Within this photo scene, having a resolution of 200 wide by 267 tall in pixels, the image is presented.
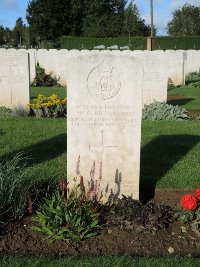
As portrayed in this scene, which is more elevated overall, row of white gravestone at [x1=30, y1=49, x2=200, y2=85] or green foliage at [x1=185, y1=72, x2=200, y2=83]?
row of white gravestone at [x1=30, y1=49, x2=200, y2=85]

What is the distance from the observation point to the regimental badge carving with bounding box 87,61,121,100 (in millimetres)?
4594

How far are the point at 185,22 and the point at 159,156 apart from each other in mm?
68549

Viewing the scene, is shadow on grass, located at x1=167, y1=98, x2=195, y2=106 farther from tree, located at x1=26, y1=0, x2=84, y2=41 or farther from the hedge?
tree, located at x1=26, y1=0, x2=84, y2=41

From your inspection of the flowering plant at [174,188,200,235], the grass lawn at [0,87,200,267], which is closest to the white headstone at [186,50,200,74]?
the grass lawn at [0,87,200,267]

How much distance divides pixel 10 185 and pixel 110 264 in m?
1.28

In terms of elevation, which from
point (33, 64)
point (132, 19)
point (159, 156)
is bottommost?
point (159, 156)

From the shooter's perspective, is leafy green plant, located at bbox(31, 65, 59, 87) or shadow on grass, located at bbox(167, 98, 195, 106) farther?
leafy green plant, located at bbox(31, 65, 59, 87)

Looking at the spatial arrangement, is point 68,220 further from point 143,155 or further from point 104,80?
point 143,155

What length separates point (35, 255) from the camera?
12.5 feet

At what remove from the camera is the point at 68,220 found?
4098mm

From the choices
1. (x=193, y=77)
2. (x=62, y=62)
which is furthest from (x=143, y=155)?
(x=193, y=77)

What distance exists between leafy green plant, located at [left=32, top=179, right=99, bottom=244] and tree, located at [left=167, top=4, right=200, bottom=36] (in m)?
69.9

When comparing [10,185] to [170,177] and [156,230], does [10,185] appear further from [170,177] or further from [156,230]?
[170,177]

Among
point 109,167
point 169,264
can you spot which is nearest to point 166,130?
point 109,167
